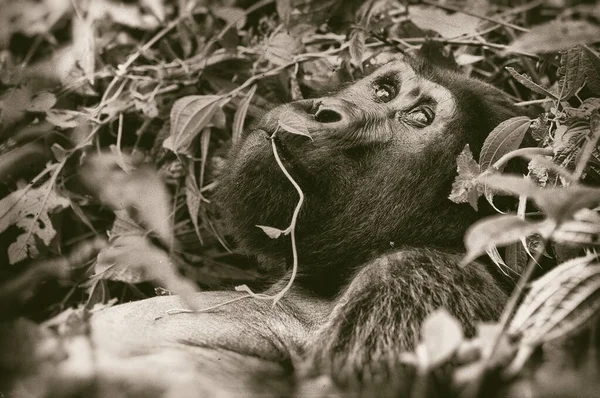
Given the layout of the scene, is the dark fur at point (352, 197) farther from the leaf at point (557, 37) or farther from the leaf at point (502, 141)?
the leaf at point (557, 37)

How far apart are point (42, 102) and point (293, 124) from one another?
1183 millimetres

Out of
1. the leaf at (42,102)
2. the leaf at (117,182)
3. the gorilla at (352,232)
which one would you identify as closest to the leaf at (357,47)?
the gorilla at (352,232)

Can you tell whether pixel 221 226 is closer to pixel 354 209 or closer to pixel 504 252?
pixel 354 209

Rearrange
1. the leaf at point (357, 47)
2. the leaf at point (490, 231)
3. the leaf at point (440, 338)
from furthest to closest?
1. the leaf at point (357, 47)
2. the leaf at point (490, 231)
3. the leaf at point (440, 338)

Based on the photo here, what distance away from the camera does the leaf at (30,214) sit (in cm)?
221

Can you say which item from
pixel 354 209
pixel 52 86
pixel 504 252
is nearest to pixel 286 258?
pixel 354 209

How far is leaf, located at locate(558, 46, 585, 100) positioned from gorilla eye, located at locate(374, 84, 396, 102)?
64cm

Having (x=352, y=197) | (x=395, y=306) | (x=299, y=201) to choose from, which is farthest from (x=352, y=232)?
(x=395, y=306)

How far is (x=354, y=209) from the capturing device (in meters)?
1.94

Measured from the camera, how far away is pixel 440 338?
0.93m

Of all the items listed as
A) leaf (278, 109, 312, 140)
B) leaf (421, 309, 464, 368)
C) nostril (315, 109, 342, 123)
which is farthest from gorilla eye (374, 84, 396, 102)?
leaf (421, 309, 464, 368)

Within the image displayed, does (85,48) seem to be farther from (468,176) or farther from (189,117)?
(468,176)

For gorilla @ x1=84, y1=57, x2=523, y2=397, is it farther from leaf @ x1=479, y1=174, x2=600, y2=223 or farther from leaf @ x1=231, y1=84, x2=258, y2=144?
leaf @ x1=479, y1=174, x2=600, y2=223

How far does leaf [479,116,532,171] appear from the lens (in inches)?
66.3
